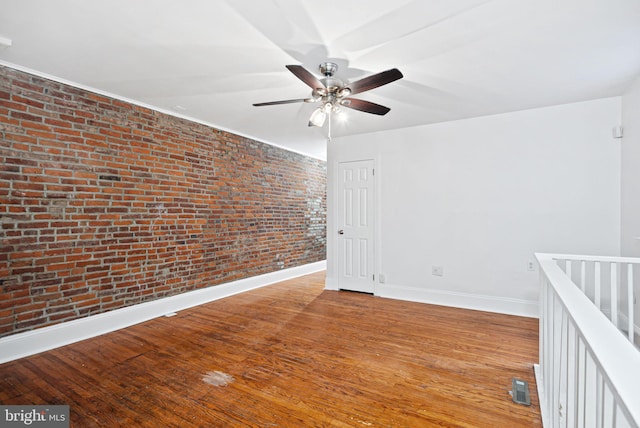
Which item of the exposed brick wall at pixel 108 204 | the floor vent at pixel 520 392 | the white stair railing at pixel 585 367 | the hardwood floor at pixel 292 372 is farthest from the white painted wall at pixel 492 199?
the exposed brick wall at pixel 108 204

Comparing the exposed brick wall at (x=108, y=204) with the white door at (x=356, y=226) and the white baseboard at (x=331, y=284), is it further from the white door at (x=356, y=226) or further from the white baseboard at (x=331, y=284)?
the white door at (x=356, y=226)

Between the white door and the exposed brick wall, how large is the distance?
4.55ft

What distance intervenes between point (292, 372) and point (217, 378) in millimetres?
540

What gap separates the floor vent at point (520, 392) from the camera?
6.33 feet

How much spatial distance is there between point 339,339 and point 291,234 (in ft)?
10.2

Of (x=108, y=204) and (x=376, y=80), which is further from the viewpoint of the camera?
(x=108, y=204)

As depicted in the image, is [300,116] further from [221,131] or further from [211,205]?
[211,205]

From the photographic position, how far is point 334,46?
225 cm

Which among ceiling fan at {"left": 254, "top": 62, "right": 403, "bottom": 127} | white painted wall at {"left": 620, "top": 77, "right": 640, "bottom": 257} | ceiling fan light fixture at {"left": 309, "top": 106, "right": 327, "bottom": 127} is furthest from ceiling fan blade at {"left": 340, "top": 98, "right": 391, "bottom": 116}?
white painted wall at {"left": 620, "top": 77, "right": 640, "bottom": 257}

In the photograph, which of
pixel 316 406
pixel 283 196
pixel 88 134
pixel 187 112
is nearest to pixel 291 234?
pixel 283 196

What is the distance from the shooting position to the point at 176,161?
3.82 meters

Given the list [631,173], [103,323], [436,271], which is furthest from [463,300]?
[103,323]

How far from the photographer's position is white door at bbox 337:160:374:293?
4.63 metres

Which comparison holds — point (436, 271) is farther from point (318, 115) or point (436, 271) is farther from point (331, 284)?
point (318, 115)
